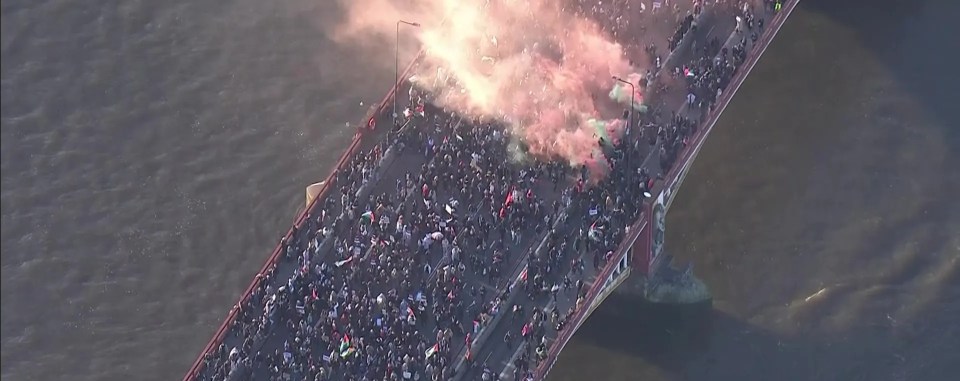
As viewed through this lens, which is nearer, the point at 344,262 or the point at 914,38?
the point at 344,262

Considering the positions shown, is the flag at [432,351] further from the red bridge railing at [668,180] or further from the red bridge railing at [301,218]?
the red bridge railing at [301,218]

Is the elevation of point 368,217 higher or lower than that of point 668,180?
lower

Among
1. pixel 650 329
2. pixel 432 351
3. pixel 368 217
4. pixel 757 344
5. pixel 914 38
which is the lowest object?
pixel 650 329

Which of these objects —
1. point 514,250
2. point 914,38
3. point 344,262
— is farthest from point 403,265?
point 914,38

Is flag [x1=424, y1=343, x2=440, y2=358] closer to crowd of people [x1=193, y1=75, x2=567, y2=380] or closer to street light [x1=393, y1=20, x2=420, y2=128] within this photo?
crowd of people [x1=193, y1=75, x2=567, y2=380]

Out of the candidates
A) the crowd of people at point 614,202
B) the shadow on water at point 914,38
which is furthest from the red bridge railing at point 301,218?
the shadow on water at point 914,38

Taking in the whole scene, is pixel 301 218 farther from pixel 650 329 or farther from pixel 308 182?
pixel 650 329

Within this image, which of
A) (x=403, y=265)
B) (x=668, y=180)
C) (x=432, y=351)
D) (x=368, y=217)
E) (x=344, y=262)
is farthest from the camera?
(x=668, y=180)
